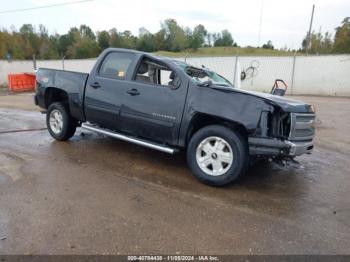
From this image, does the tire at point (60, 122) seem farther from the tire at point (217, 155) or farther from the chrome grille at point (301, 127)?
the chrome grille at point (301, 127)

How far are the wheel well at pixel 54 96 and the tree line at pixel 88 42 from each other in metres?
59.4

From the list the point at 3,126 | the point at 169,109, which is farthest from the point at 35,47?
the point at 169,109

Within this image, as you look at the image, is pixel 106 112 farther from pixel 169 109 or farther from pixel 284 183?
pixel 284 183

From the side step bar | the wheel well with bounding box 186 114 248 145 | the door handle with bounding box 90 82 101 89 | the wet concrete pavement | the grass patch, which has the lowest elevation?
the wet concrete pavement

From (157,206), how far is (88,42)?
71.0 meters

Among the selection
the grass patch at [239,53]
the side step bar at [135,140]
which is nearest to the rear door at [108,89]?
the side step bar at [135,140]

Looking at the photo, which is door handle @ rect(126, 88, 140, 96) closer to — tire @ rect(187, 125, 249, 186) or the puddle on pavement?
tire @ rect(187, 125, 249, 186)

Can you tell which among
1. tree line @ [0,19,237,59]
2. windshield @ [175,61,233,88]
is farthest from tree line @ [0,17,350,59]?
windshield @ [175,61,233,88]

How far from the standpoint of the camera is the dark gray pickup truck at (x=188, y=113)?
3736mm

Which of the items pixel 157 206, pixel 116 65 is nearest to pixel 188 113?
pixel 157 206

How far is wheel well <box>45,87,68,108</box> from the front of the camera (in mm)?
5980

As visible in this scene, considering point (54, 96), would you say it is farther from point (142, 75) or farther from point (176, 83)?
point (176, 83)

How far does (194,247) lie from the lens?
269 centimetres

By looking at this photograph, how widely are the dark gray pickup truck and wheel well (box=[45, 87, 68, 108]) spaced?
0.85 ft
